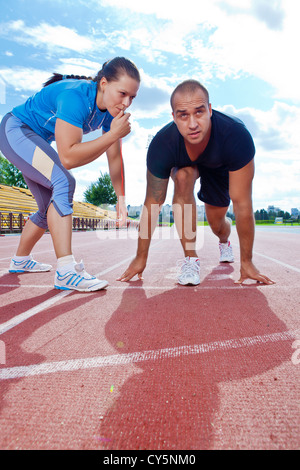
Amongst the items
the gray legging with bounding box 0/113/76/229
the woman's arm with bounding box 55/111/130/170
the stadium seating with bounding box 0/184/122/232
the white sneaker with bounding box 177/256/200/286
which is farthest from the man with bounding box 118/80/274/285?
the stadium seating with bounding box 0/184/122/232

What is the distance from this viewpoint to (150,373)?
1.37 metres

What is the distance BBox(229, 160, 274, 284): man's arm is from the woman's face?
1203mm

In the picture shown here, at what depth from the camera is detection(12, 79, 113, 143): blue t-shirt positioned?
2.88 m

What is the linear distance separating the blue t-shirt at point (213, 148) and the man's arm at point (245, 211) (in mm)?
101

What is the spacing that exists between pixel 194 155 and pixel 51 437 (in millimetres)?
2756

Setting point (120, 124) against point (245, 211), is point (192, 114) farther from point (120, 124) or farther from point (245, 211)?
point (245, 211)

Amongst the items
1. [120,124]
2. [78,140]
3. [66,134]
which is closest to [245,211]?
[120,124]

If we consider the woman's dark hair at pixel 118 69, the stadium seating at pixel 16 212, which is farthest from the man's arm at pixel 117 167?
the stadium seating at pixel 16 212

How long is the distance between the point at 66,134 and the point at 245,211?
187 centimetres

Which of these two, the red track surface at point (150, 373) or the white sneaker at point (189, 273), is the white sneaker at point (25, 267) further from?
the white sneaker at point (189, 273)

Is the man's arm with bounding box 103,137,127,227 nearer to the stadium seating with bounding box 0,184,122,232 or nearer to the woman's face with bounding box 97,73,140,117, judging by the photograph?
the woman's face with bounding box 97,73,140,117

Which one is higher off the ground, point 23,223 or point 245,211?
point 245,211

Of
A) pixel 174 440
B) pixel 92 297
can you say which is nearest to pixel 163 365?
pixel 174 440

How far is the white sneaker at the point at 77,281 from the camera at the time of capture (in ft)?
9.96
